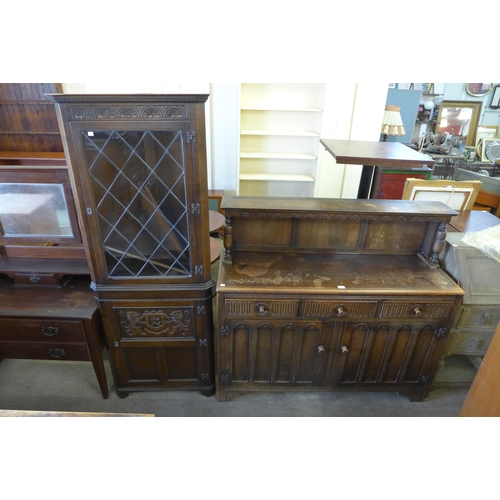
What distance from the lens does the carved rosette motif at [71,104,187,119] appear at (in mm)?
1258

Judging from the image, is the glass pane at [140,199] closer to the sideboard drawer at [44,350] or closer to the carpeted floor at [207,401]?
the sideboard drawer at [44,350]

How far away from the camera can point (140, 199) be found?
1.49 meters

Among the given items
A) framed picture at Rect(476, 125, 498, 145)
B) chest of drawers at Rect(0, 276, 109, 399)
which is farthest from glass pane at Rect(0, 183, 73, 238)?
framed picture at Rect(476, 125, 498, 145)

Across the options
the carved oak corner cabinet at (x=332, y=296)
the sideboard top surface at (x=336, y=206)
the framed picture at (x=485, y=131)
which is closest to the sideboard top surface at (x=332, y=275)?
the carved oak corner cabinet at (x=332, y=296)

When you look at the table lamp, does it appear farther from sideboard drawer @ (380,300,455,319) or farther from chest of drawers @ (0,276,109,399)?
chest of drawers @ (0,276,109,399)

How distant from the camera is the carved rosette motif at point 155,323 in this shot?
170cm

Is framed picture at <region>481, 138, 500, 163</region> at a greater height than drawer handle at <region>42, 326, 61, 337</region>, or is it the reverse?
framed picture at <region>481, 138, 500, 163</region>

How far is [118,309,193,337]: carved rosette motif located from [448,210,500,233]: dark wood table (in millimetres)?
1910

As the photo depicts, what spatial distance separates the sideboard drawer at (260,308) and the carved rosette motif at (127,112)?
35.3 inches

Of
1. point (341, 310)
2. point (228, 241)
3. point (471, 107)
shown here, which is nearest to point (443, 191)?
point (341, 310)
